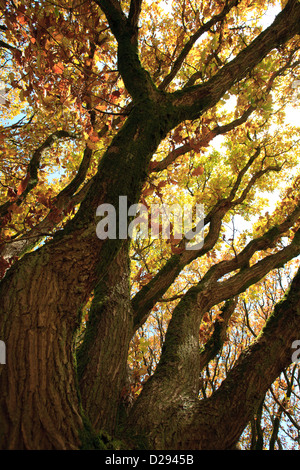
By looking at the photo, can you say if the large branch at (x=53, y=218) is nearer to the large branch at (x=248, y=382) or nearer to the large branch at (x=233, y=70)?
the large branch at (x=233, y=70)

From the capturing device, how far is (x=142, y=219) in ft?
11.9

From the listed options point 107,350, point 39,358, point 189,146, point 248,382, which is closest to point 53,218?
point 107,350

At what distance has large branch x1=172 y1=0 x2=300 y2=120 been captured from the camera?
7.47 feet

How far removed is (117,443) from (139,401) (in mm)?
427

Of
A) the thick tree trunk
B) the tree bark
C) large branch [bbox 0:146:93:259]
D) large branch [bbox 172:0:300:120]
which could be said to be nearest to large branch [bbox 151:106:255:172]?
large branch [bbox 172:0:300:120]

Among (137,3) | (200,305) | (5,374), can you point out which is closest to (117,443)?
(5,374)

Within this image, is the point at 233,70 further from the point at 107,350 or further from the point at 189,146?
the point at 107,350

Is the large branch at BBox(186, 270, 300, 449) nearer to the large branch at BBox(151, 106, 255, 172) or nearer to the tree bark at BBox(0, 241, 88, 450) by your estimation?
the tree bark at BBox(0, 241, 88, 450)

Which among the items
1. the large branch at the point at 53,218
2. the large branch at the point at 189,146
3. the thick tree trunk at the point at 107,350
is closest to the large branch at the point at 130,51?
the large branch at the point at 189,146

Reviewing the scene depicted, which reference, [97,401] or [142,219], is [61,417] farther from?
[142,219]

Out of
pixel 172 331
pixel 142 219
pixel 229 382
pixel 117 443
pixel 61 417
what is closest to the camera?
pixel 61 417

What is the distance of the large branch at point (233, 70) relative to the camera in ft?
7.47

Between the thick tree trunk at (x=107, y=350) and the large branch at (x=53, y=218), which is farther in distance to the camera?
the large branch at (x=53, y=218)

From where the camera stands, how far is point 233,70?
241cm
